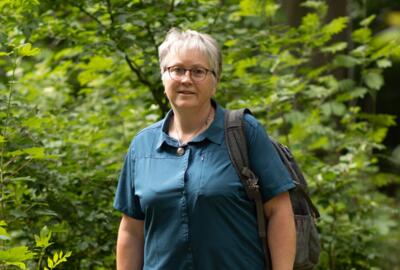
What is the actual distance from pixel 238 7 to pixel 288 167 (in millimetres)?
3051

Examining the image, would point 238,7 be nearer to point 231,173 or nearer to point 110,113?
point 110,113

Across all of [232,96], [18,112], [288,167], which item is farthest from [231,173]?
A: [232,96]

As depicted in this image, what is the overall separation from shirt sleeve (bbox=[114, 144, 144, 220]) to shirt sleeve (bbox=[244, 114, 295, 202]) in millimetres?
596

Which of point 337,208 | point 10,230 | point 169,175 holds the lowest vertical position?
point 337,208

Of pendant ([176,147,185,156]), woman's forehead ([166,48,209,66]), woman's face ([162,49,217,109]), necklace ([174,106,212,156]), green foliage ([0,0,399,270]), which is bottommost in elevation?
green foliage ([0,0,399,270])

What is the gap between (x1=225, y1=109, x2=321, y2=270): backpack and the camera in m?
3.12

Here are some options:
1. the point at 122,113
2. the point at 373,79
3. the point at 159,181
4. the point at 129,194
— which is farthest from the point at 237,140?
the point at 373,79

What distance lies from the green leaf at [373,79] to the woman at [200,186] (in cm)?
324

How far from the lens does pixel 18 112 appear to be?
4.95m

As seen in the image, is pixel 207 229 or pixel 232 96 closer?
pixel 207 229

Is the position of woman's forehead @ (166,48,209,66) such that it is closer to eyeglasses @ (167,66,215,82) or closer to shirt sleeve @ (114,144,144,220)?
eyeglasses @ (167,66,215,82)

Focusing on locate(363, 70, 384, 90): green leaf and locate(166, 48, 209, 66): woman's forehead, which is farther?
locate(363, 70, 384, 90): green leaf

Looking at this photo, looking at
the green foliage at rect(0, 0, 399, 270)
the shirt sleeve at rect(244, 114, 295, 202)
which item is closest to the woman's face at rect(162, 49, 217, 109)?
the shirt sleeve at rect(244, 114, 295, 202)

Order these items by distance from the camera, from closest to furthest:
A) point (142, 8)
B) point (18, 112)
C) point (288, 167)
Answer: point (288, 167) < point (18, 112) < point (142, 8)
